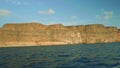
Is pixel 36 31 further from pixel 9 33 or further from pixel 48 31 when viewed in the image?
pixel 9 33

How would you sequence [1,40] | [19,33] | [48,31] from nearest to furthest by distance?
1. [1,40]
2. [19,33]
3. [48,31]

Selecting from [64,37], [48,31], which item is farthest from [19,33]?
[64,37]

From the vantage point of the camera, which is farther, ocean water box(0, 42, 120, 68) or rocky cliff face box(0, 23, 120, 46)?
rocky cliff face box(0, 23, 120, 46)

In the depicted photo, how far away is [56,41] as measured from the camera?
185 m

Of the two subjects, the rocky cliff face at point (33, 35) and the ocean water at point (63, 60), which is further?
the rocky cliff face at point (33, 35)

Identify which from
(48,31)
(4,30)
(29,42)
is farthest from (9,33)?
(48,31)

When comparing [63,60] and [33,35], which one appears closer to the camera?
[63,60]

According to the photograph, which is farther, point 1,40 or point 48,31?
point 48,31

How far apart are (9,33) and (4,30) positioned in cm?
445

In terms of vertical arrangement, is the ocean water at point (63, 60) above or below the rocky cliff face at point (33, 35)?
below

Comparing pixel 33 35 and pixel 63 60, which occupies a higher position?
pixel 33 35

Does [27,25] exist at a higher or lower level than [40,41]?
higher

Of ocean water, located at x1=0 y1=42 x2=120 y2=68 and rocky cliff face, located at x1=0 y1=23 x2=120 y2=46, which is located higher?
rocky cliff face, located at x1=0 y1=23 x2=120 y2=46

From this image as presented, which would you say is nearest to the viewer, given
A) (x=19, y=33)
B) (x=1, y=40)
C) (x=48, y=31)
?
(x=1, y=40)
